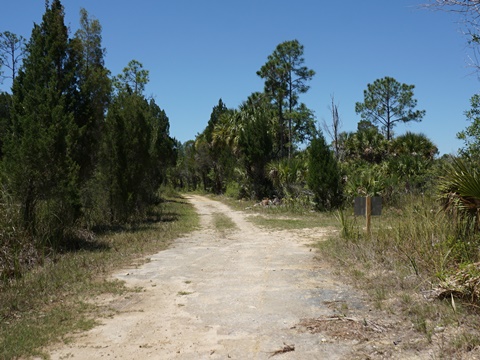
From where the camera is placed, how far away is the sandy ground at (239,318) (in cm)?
488

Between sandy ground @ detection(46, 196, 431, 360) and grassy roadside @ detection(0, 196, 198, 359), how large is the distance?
13.9 inches

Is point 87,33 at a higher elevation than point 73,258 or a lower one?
higher

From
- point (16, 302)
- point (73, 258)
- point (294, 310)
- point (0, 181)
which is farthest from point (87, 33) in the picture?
point (294, 310)

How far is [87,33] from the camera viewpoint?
2056cm

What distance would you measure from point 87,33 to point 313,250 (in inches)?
620

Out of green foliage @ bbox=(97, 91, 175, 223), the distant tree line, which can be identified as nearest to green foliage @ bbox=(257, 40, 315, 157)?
the distant tree line

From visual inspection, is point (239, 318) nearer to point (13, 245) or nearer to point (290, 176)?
point (13, 245)

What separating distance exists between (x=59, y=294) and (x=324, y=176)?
18438 mm

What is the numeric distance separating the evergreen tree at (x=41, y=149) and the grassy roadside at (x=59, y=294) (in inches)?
52.5

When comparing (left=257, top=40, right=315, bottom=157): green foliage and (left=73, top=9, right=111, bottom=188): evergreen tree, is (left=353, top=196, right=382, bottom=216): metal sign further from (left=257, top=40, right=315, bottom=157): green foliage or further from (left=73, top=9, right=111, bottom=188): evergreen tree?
(left=257, top=40, right=315, bottom=157): green foliage

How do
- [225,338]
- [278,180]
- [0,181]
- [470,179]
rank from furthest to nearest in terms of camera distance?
[278,180]
[0,181]
[470,179]
[225,338]

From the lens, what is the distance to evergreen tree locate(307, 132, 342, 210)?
24.0m

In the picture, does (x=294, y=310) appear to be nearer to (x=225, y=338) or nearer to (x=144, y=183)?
(x=225, y=338)

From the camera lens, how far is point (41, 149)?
461 inches
